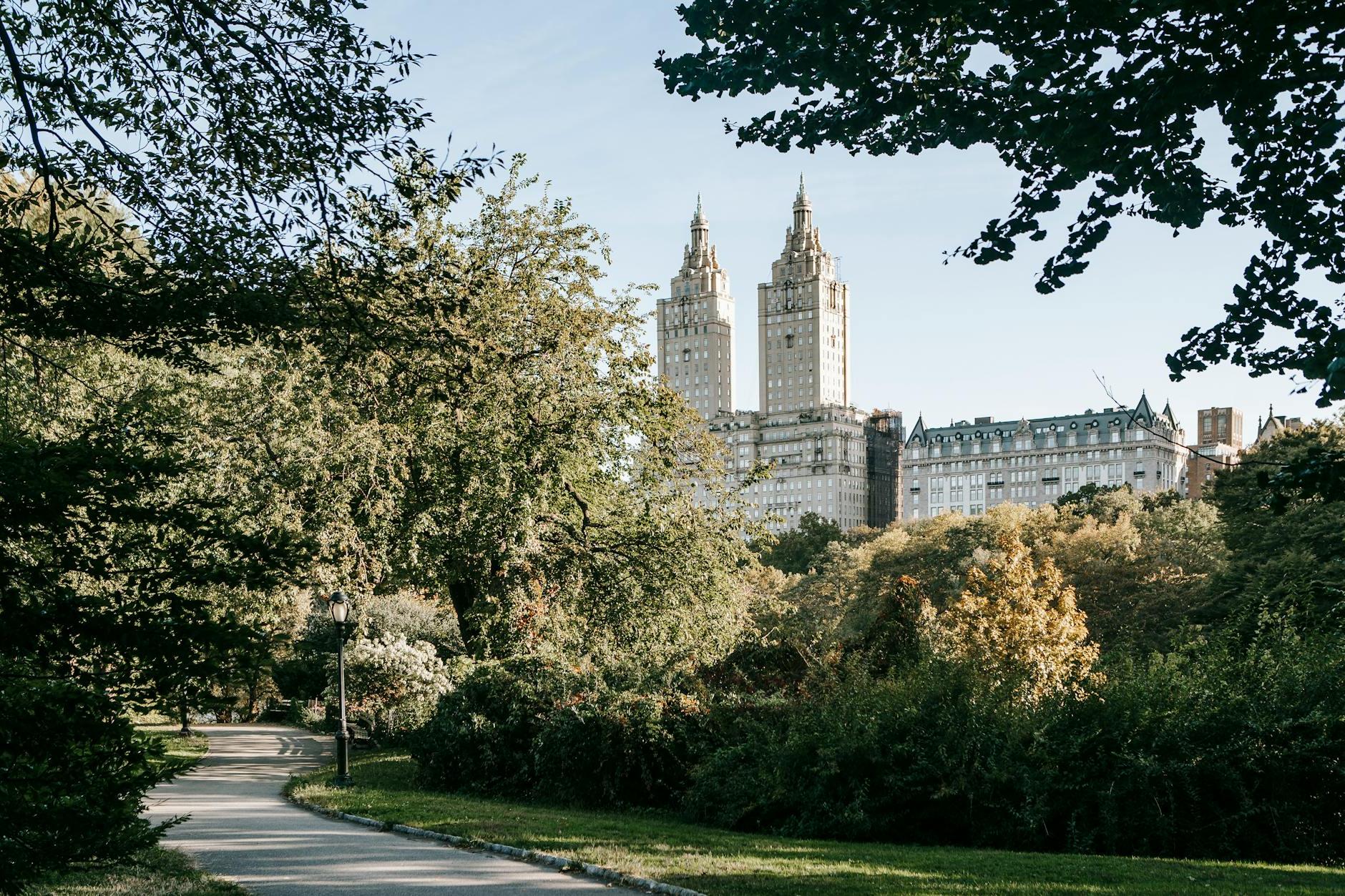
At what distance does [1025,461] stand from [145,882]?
174021 mm

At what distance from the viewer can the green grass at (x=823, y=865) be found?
9547 millimetres

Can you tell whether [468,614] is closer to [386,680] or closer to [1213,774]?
[386,680]

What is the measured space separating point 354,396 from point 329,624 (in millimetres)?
13816

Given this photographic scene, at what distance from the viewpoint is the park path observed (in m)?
10.1

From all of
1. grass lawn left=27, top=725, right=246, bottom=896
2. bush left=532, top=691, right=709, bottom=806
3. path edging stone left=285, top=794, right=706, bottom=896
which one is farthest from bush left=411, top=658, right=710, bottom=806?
grass lawn left=27, top=725, right=246, bottom=896

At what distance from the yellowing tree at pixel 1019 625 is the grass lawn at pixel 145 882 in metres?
9.91

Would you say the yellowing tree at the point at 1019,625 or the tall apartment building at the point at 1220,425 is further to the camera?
the tall apartment building at the point at 1220,425

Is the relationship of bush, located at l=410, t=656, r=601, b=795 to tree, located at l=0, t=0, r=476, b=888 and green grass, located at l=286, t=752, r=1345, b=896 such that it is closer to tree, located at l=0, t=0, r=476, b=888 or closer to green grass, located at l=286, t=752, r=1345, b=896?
green grass, located at l=286, t=752, r=1345, b=896

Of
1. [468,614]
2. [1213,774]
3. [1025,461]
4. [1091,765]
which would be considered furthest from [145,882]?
[1025,461]

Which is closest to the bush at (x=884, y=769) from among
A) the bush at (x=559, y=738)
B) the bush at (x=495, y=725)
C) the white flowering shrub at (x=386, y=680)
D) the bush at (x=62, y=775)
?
the bush at (x=559, y=738)

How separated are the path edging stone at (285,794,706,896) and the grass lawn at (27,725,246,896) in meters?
2.57

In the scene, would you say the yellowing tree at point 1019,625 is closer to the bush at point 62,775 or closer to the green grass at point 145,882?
the green grass at point 145,882

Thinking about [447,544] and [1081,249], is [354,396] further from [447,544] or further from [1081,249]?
[1081,249]

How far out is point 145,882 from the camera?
10000 millimetres
